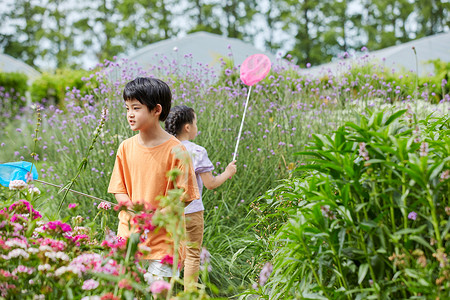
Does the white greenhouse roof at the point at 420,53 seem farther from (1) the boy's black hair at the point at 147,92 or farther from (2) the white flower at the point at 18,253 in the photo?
(2) the white flower at the point at 18,253

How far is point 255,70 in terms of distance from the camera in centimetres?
377

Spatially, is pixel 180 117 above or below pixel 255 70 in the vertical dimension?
below

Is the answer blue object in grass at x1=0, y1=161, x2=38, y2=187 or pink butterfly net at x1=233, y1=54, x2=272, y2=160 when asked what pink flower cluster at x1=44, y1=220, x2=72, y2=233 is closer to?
blue object in grass at x1=0, y1=161, x2=38, y2=187

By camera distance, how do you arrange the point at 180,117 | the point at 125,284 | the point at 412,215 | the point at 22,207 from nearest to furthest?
1. the point at 125,284
2. the point at 412,215
3. the point at 22,207
4. the point at 180,117

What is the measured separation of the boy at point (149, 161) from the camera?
2.32m

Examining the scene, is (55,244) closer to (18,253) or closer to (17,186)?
(18,253)

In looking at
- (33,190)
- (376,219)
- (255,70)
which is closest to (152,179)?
(33,190)

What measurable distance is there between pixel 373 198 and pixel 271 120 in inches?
117

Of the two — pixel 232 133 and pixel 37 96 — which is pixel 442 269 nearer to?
pixel 232 133

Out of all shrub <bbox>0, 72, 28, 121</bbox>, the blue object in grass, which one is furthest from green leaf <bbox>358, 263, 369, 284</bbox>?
shrub <bbox>0, 72, 28, 121</bbox>

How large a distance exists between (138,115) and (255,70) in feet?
5.41

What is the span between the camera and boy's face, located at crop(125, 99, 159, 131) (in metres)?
2.35

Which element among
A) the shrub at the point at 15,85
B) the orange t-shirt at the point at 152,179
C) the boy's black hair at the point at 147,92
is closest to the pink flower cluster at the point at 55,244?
the orange t-shirt at the point at 152,179

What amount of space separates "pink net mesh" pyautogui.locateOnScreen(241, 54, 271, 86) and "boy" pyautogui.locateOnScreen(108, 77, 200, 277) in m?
1.39
